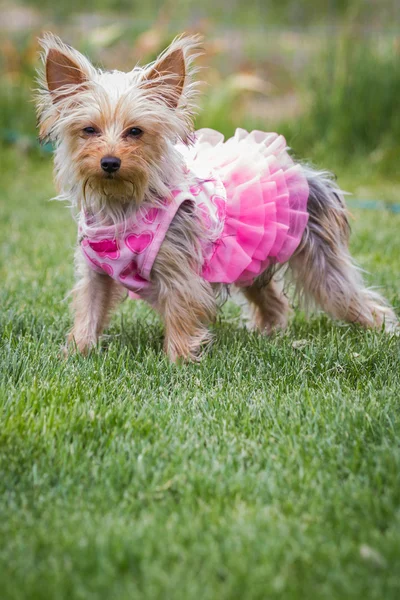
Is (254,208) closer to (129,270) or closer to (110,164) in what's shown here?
(129,270)

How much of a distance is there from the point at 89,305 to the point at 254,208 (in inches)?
35.6

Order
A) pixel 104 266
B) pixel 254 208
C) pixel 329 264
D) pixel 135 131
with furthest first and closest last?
pixel 329 264 → pixel 254 208 → pixel 104 266 → pixel 135 131

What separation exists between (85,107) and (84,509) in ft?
5.98

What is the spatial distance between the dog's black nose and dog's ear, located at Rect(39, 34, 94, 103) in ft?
1.31

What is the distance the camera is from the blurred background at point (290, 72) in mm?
8859

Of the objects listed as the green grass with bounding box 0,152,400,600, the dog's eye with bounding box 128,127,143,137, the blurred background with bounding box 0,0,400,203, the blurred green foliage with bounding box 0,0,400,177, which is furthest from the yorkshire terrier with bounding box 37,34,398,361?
the blurred green foliage with bounding box 0,0,400,177

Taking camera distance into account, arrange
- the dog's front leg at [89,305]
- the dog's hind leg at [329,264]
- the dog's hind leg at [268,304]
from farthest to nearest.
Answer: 1. the dog's hind leg at [268,304]
2. the dog's hind leg at [329,264]
3. the dog's front leg at [89,305]

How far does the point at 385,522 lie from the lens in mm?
2131

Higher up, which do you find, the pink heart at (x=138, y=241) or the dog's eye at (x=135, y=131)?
the dog's eye at (x=135, y=131)

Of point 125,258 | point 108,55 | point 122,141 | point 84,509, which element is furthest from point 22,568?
point 108,55

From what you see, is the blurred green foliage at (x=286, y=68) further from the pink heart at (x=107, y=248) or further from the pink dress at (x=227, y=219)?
the pink heart at (x=107, y=248)

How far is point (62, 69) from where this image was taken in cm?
342

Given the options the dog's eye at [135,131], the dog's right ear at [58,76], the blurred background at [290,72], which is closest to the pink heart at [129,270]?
the dog's eye at [135,131]

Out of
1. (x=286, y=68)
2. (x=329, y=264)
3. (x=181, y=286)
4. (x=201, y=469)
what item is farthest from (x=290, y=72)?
(x=201, y=469)
